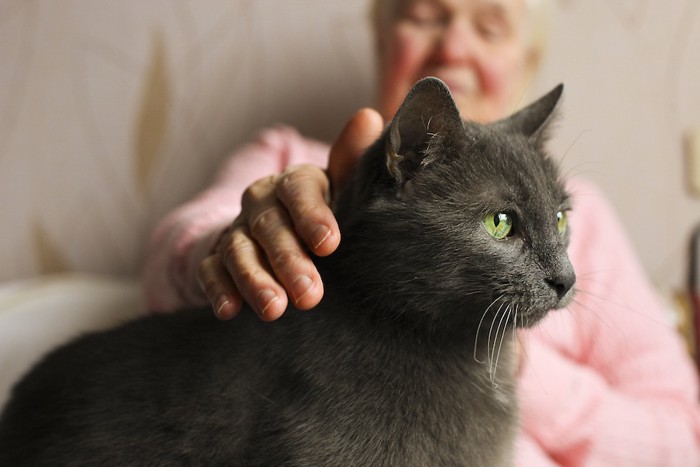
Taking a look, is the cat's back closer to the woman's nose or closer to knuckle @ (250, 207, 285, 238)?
knuckle @ (250, 207, 285, 238)

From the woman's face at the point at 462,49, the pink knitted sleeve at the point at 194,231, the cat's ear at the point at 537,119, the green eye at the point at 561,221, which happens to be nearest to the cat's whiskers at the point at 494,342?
the green eye at the point at 561,221

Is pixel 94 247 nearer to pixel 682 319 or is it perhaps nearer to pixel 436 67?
pixel 436 67

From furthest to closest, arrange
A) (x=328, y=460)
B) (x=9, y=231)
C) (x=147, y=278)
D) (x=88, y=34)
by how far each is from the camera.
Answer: (x=9, y=231) → (x=88, y=34) → (x=147, y=278) → (x=328, y=460)

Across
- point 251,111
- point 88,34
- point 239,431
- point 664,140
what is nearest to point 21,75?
point 88,34

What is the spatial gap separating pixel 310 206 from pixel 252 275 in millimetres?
108

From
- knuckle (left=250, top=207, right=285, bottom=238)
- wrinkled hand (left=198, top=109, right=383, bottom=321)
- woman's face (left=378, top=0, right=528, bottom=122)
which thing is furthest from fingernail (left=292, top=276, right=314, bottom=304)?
woman's face (left=378, top=0, right=528, bottom=122)

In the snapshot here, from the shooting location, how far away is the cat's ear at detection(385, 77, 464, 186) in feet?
2.11

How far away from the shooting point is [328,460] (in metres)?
0.63

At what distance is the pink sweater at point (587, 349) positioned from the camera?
3.54 feet

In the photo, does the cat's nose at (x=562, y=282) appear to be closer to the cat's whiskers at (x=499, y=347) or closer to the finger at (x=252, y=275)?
the cat's whiskers at (x=499, y=347)

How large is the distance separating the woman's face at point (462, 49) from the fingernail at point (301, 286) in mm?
782

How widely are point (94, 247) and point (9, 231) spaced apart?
27 centimetres

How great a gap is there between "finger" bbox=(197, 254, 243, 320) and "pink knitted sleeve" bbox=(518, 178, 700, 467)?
0.53 m

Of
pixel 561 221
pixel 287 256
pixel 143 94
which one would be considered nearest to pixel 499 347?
pixel 561 221
